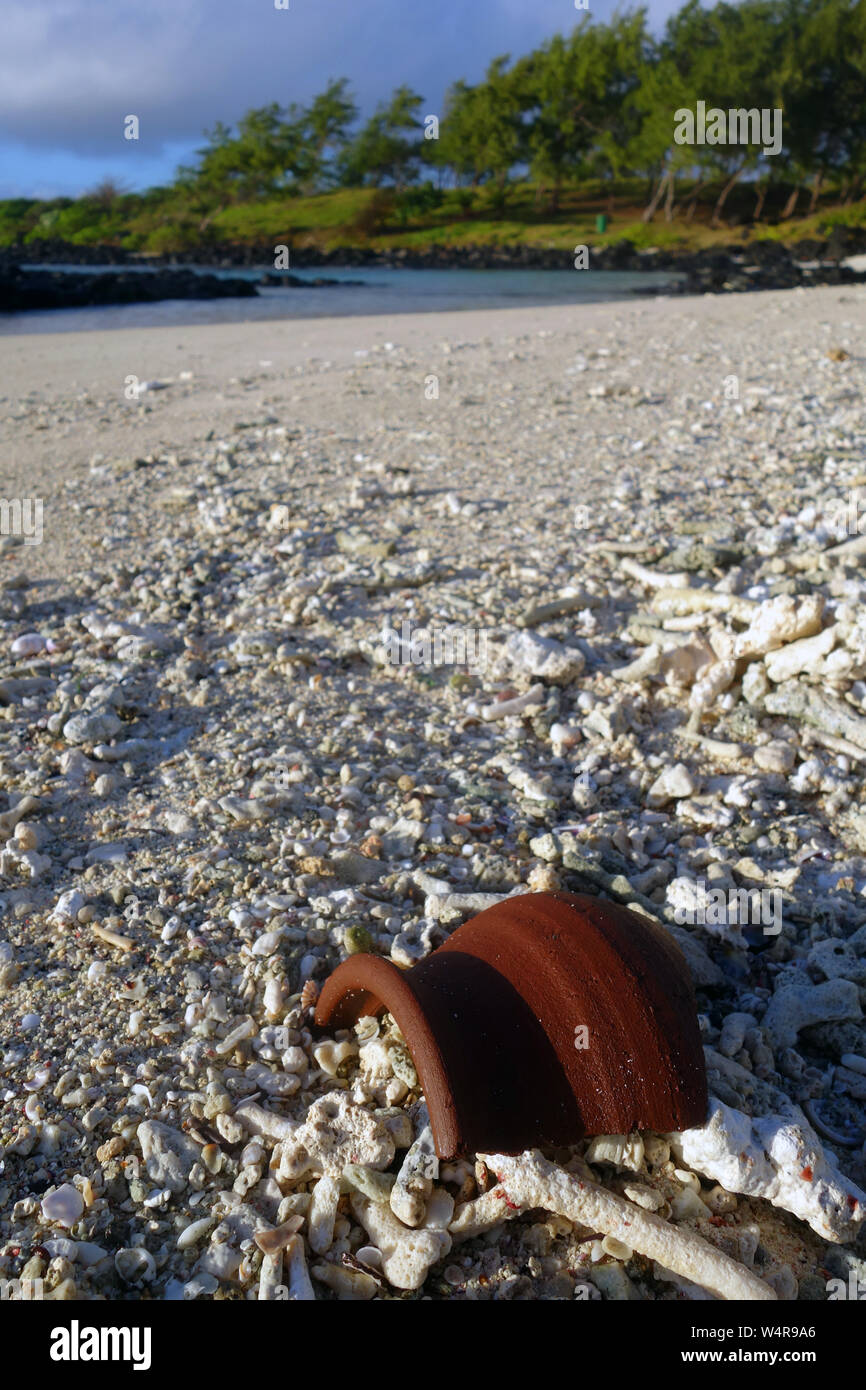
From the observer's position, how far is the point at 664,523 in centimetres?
527

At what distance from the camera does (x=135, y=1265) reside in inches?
72.1

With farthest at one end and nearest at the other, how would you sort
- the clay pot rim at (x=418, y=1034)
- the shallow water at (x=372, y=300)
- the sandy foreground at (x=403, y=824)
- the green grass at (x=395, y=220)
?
the green grass at (x=395, y=220) → the shallow water at (x=372, y=300) → the sandy foreground at (x=403, y=824) → the clay pot rim at (x=418, y=1034)

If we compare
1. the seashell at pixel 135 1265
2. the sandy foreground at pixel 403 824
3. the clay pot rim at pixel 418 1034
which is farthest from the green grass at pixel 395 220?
the seashell at pixel 135 1265

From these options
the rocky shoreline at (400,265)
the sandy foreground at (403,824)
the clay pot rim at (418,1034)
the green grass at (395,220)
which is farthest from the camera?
the green grass at (395,220)

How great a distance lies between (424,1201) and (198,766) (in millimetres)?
1944

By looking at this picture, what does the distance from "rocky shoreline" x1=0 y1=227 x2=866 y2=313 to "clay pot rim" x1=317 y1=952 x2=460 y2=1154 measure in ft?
81.2

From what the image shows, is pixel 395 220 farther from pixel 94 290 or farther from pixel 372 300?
pixel 94 290

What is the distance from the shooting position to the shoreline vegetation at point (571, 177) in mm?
42594

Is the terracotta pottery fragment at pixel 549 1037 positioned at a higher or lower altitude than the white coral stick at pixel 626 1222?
higher

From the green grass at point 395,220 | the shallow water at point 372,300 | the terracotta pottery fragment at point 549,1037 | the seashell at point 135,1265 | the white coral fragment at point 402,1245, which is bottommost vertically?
the seashell at point 135,1265

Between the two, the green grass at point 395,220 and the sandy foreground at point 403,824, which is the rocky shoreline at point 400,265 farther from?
the sandy foreground at point 403,824

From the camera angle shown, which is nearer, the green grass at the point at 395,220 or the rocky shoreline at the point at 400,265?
the rocky shoreline at the point at 400,265

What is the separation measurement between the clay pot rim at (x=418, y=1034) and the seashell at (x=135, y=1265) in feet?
2.10
